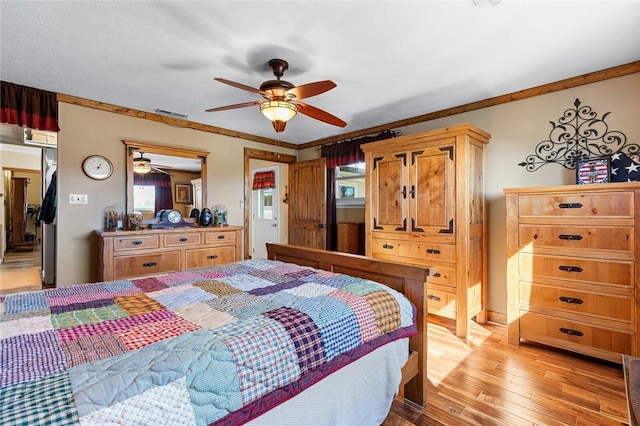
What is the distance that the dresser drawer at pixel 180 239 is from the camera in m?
3.47

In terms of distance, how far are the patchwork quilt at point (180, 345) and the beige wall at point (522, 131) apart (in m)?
2.03

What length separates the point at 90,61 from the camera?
2434 mm

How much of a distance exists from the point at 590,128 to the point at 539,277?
1412mm

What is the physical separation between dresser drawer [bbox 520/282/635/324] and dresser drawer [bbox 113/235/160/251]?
12.2 feet

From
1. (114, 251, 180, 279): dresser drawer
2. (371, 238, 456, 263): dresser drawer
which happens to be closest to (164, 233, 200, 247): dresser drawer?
(114, 251, 180, 279): dresser drawer

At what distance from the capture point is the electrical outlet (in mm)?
3268

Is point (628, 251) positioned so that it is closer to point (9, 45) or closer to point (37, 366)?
point (37, 366)

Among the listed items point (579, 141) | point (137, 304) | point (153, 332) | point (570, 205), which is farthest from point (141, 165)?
point (579, 141)

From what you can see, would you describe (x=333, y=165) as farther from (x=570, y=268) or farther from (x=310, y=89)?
(x=570, y=268)

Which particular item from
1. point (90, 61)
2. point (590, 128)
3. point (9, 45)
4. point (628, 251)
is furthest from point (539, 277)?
point (9, 45)

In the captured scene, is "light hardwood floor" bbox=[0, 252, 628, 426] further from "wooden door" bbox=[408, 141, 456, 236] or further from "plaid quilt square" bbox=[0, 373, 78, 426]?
"plaid quilt square" bbox=[0, 373, 78, 426]

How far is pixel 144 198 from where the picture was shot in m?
3.77

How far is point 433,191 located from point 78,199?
150 inches

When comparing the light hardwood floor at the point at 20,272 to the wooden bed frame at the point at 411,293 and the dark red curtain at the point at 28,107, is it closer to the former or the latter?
the dark red curtain at the point at 28,107
